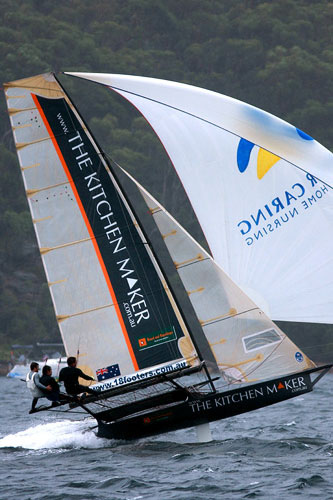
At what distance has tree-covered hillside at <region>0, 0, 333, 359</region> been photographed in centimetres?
4681

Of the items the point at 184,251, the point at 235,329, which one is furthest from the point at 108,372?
the point at 184,251

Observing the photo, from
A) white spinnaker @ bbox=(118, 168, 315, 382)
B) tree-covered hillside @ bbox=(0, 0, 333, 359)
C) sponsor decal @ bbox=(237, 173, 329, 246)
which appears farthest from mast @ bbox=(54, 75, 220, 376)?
sponsor decal @ bbox=(237, 173, 329, 246)

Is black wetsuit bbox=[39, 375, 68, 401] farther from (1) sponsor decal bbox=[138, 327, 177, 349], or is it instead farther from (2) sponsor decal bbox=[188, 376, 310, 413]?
(2) sponsor decal bbox=[188, 376, 310, 413]

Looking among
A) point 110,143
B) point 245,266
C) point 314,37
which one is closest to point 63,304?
point 245,266

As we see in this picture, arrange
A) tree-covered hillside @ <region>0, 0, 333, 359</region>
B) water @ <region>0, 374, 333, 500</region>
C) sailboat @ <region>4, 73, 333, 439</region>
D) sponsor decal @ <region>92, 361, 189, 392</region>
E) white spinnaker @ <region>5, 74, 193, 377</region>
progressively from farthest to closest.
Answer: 1. tree-covered hillside @ <region>0, 0, 333, 359</region>
2. white spinnaker @ <region>5, 74, 193, 377</region>
3. sponsor decal @ <region>92, 361, 189, 392</region>
4. sailboat @ <region>4, 73, 333, 439</region>
5. water @ <region>0, 374, 333, 500</region>

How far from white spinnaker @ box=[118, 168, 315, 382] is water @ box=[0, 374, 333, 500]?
3.42 ft

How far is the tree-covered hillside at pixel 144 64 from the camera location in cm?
4681

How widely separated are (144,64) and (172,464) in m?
47.8

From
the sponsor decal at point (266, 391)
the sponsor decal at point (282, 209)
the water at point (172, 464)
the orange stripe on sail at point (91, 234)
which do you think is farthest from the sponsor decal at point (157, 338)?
the sponsor decal at point (282, 209)

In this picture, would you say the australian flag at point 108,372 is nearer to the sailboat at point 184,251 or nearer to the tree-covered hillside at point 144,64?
the sailboat at point 184,251

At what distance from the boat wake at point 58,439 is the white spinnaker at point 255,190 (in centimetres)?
334

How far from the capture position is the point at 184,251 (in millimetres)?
12641

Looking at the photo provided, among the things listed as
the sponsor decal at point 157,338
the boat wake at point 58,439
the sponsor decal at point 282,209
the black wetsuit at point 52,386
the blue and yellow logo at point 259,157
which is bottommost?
the boat wake at point 58,439

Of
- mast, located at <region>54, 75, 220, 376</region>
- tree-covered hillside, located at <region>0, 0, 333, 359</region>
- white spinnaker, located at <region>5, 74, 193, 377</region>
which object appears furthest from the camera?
tree-covered hillside, located at <region>0, 0, 333, 359</region>
